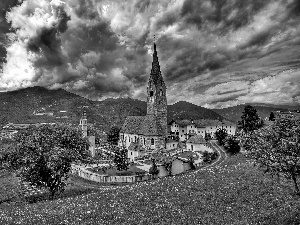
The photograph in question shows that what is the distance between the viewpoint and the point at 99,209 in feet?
50.6

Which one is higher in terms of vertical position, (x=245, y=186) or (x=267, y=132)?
(x=267, y=132)

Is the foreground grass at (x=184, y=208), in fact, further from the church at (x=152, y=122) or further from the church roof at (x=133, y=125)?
the church roof at (x=133, y=125)

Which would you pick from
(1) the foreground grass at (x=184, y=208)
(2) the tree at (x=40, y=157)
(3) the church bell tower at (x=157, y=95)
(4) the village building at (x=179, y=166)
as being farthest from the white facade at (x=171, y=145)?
(1) the foreground grass at (x=184, y=208)

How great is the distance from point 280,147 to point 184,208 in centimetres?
719

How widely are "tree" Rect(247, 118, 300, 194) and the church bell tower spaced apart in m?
77.4

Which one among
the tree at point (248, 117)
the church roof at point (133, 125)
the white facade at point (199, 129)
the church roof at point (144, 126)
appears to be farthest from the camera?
the white facade at point (199, 129)

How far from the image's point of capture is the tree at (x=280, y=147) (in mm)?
11672

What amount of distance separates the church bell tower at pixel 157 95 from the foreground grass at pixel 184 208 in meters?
70.0

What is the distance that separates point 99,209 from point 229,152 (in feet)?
191

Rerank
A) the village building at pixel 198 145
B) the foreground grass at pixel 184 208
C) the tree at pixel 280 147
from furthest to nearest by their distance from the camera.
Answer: the village building at pixel 198 145, the foreground grass at pixel 184 208, the tree at pixel 280 147

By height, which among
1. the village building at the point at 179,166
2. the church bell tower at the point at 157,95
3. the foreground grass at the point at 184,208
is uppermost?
the church bell tower at the point at 157,95

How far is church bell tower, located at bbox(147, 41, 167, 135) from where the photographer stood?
9131 centimetres

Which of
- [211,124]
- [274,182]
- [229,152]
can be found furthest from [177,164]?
[211,124]

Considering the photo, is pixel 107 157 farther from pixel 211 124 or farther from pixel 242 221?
pixel 242 221
